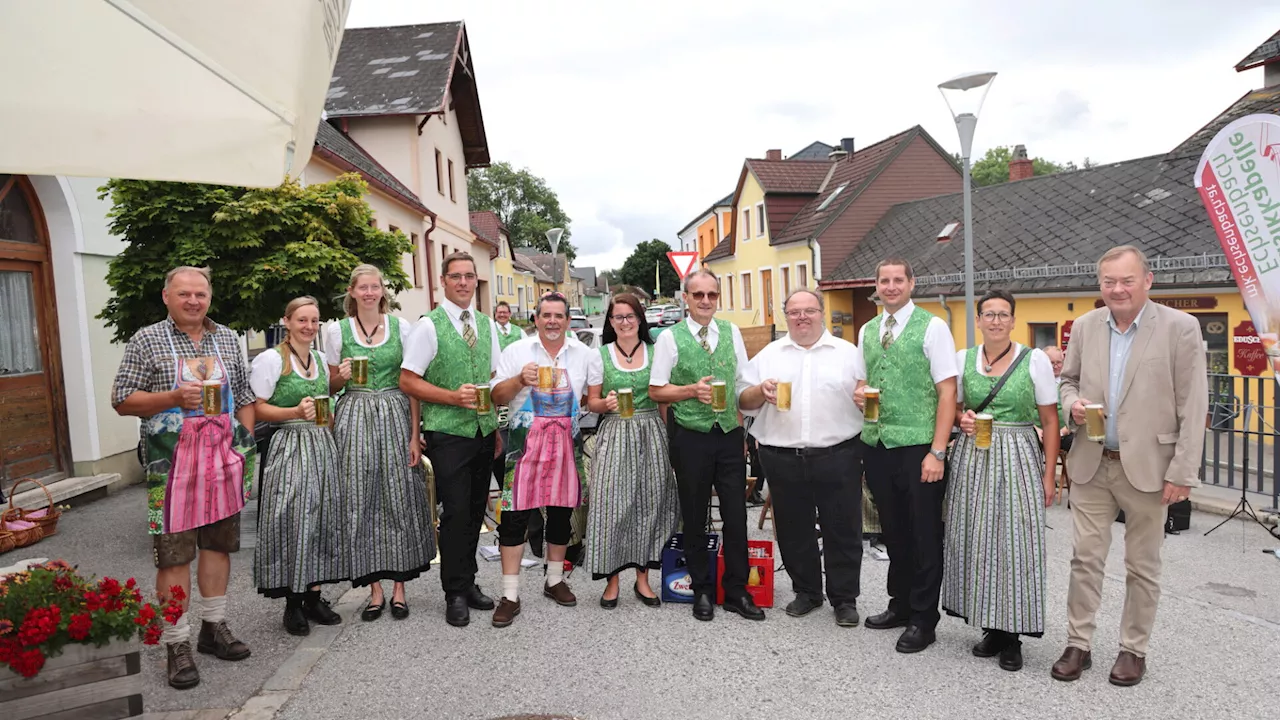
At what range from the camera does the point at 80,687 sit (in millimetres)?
2943

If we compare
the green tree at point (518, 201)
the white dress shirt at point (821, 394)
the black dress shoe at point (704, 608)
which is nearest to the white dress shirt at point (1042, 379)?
the white dress shirt at point (821, 394)

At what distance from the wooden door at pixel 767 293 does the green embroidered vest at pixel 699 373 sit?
27.2 meters

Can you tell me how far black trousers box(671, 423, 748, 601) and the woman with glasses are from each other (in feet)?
0.45

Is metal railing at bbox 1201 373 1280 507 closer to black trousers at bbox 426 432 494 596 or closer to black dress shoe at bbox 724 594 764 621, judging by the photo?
black dress shoe at bbox 724 594 764 621

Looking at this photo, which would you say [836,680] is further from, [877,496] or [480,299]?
[480,299]

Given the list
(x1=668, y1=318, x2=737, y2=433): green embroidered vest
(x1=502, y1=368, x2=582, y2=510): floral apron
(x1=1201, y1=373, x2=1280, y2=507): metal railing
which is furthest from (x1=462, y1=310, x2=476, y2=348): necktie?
(x1=1201, y1=373, x2=1280, y2=507): metal railing

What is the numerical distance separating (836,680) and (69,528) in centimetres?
660

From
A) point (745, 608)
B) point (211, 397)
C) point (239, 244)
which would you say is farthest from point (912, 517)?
point (239, 244)

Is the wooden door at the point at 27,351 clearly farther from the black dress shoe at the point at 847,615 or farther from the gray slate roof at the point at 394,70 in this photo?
the gray slate roof at the point at 394,70

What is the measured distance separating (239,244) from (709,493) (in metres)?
5.19

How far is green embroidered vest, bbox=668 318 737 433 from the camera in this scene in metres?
4.39

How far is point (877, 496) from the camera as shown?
4.24 m

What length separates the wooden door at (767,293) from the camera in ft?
103

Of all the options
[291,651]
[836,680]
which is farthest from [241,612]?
[836,680]
